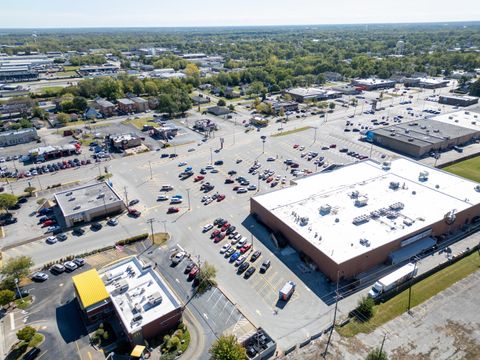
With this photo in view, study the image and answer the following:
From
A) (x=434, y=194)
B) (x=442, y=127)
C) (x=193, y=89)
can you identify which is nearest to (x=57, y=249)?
(x=434, y=194)

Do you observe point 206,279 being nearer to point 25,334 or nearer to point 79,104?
point 25,334

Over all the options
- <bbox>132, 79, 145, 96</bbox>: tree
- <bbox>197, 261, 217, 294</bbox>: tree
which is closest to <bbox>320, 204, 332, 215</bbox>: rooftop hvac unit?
<bbox>197, 261, 217, 294</bbox>: tree

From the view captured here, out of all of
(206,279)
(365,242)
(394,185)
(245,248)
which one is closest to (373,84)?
(394,185)

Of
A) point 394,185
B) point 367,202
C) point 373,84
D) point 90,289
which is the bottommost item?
point 90,289

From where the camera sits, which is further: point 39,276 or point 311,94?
point 311,94

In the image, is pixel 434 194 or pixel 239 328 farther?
pixel 434 194

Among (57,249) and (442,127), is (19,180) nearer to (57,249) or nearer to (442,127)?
(57,249)

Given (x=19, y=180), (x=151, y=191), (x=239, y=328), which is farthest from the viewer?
(x=19, y=180)
